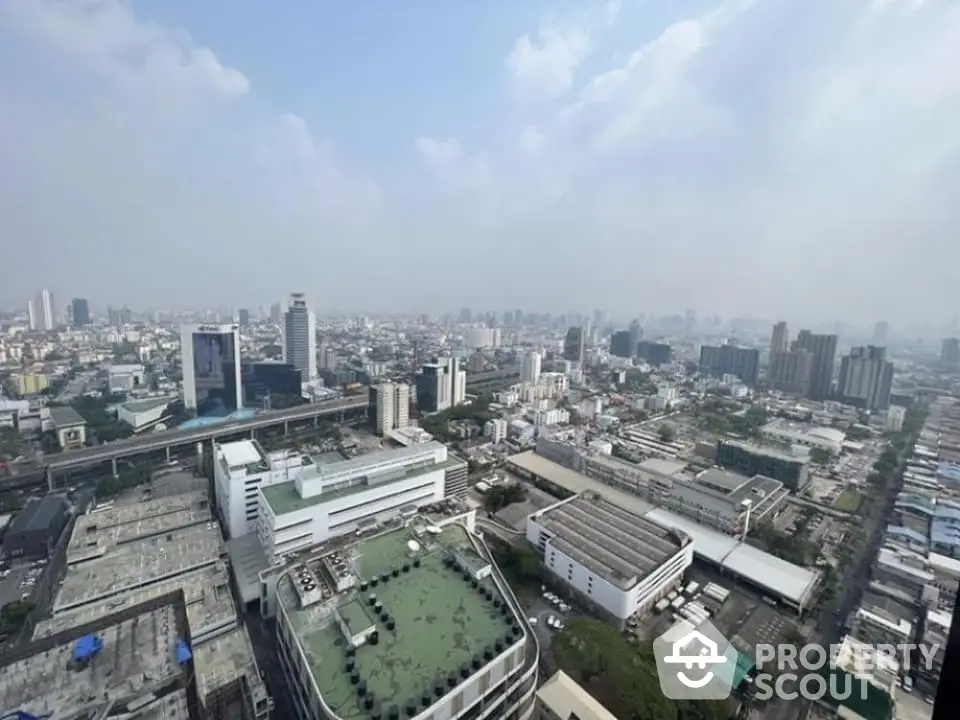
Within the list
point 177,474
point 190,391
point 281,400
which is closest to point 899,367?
point 281,400

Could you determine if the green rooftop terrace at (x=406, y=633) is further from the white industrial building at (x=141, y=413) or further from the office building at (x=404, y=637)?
the white industrial building at (x=141, y=413)

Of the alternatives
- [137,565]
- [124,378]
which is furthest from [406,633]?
[124,378]

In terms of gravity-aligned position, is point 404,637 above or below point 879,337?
below

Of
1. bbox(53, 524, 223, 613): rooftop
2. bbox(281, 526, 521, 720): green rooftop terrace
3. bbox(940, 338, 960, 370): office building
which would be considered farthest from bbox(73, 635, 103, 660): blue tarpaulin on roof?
bbox(940, 338, 960, 370): office building

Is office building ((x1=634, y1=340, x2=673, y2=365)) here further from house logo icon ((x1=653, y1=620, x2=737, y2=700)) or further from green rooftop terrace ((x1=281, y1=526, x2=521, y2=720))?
green rooftop terrace ((x1=281, y1=526, x2=521, y2=720))

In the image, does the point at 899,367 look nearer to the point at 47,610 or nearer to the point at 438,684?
the point at 438,684

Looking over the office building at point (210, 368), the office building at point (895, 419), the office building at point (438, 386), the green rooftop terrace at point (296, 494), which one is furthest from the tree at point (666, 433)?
the office building at point (210, 368)

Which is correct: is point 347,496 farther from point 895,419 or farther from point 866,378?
point 866,378
